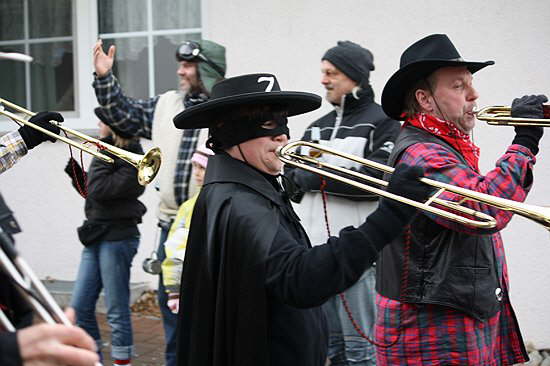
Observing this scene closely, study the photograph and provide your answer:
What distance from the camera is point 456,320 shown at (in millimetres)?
2693

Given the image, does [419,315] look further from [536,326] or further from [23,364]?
[536,326]

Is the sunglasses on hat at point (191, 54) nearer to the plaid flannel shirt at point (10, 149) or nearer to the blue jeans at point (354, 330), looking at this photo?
the plaid flannel shirt at point (10, 149)

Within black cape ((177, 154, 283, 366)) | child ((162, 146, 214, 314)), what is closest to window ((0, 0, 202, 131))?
child ((162, 146, 214, 314))

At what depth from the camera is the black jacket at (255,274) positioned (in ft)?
7.31

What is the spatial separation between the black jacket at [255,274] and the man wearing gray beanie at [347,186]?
4.16 ft

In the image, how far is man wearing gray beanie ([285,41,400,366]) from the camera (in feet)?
12.9

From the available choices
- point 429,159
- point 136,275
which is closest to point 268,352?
point 429,159

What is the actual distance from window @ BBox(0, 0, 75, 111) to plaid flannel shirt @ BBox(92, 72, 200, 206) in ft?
9.44

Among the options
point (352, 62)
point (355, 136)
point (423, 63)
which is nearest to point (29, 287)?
point (423, 63)

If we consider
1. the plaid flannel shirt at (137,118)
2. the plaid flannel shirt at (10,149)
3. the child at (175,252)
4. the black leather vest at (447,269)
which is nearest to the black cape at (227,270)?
the black leather vest at (447,269)

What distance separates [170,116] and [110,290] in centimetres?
121

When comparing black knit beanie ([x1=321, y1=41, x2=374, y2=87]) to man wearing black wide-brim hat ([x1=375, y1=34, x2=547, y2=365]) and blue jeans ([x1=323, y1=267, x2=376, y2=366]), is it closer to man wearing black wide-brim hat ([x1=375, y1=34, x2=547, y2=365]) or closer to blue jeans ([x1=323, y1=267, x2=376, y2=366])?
blue jeans ([x1=323, y1=267, x2=376, y2=366])

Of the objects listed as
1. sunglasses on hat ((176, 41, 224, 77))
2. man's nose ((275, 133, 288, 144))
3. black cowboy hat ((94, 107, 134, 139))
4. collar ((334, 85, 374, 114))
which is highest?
sunglasses on hat ((176, 41, 224, 77))

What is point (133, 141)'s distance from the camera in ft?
15.5
